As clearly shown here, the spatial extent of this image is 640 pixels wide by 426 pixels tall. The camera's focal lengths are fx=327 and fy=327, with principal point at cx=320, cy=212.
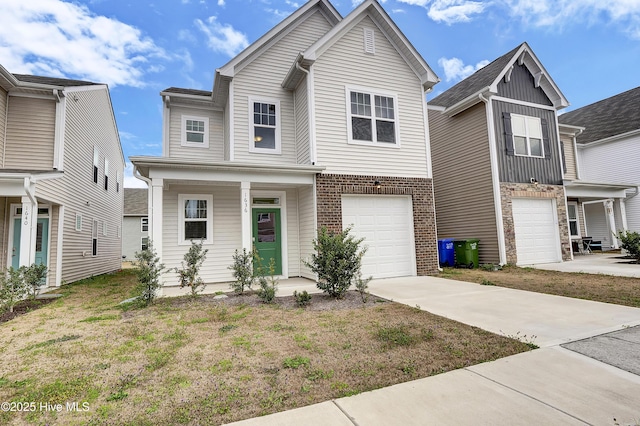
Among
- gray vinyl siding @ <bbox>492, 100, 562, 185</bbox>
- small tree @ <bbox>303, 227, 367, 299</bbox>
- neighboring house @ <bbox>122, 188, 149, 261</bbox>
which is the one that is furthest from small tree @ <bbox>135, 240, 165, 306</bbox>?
neighboring house @ <bbox>122, 188, 149, 261</bbox>

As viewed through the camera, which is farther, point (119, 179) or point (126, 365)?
point (119, 179)

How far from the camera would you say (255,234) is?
9.57 metres

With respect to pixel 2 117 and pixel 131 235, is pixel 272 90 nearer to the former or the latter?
pixel 2 117

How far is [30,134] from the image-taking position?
31.9 ft

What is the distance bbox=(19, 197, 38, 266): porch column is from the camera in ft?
25.7

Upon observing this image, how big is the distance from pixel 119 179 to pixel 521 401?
66.7ft

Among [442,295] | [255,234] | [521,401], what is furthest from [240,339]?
[255,234]

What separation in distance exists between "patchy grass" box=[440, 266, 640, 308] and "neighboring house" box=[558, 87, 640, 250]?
6.89m

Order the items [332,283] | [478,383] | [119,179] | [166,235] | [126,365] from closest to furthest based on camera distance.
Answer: [478,383] < [126,365] < [332,283] < [166,235] < [119,179]

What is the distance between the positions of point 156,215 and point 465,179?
Result: 10.9 m

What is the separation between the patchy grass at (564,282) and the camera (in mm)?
6355

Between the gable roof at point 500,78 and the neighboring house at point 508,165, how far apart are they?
0.03 metres

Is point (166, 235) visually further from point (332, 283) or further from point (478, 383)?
point (478, 383)

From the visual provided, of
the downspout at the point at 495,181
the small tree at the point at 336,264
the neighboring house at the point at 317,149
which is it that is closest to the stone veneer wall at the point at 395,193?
the neighboring house at the point at 317,149
